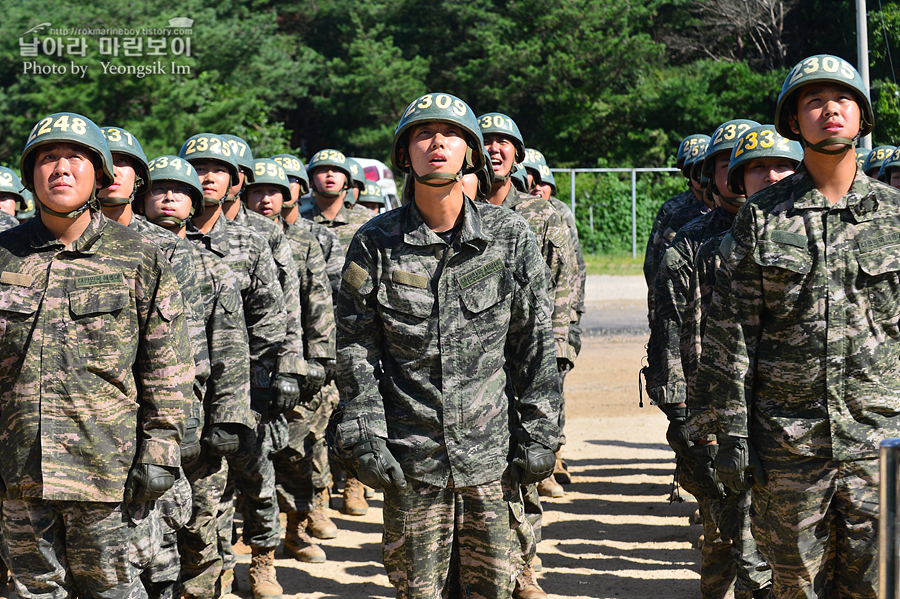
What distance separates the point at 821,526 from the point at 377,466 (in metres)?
1.73

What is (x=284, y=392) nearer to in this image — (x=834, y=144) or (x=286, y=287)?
(x=286, y=287)

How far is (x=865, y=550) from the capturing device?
4.01 meters

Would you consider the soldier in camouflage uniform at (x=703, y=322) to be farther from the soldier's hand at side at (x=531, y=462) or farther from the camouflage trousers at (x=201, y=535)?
the camouflage trousers at (x=201, y=535)

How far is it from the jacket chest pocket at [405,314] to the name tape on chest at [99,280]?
1103mm

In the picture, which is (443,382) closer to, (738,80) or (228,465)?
(228,465)

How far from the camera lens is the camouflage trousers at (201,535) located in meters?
5.86

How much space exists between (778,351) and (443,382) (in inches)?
52.5

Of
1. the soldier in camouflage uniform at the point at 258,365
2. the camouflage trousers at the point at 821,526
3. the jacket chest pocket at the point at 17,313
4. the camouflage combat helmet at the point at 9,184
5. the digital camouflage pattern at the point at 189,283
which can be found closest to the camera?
the camouflage trousers at the point at 821,526

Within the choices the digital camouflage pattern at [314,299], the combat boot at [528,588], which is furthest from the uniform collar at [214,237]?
the combat boot at [528,588]

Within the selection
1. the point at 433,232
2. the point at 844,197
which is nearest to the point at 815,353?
the point at 844,197

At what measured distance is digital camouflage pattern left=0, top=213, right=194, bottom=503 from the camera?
431 cm

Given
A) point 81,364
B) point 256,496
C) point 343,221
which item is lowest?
point 256,496

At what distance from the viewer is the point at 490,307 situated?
4.31 meters

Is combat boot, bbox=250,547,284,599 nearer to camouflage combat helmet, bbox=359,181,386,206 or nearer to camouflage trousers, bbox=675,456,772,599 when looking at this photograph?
camouflage trousers, bbox=675,456,772,599
